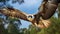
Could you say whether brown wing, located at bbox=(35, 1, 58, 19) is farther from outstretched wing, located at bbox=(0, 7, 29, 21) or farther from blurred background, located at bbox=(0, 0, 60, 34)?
outstretched wing, located at bbox=(0, 7, 29, 21)

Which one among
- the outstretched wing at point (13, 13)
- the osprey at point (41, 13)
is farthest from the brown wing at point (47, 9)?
the outstretched wing at point (13, 13)

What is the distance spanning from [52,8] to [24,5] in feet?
1.19

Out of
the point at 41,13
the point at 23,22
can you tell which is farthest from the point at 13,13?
the point at 41,13

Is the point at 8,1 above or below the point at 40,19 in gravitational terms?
above

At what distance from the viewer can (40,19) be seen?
7.93ft

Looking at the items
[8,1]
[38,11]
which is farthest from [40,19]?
[8,1]

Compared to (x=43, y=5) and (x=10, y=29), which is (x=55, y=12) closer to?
(x=43, y=5)

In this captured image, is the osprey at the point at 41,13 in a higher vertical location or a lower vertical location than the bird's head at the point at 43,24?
higher

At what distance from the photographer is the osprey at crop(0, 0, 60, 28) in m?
2.40

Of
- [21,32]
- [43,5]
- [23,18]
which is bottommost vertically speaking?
[21,32]

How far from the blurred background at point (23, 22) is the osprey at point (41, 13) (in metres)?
0.04

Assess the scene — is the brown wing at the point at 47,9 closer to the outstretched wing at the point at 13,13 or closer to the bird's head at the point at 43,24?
the bird's head at the point at 43,24

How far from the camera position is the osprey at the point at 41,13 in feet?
7.89

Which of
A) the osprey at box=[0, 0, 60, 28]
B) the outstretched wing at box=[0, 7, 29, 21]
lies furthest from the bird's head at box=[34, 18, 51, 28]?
the outstretched wing at box=[0, 7, 29, 21]
